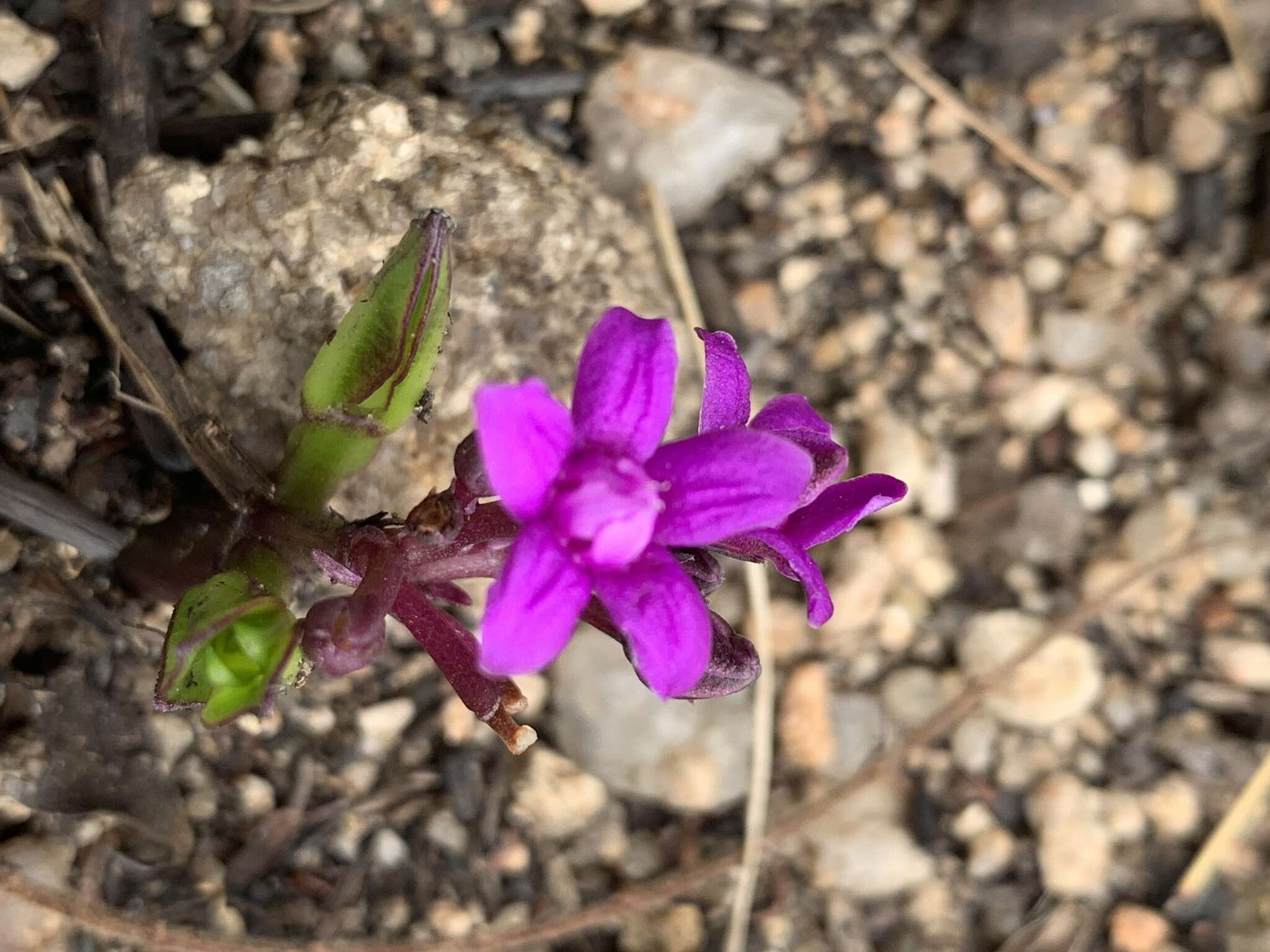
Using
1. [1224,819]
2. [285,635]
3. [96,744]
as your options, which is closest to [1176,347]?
[1224,819]

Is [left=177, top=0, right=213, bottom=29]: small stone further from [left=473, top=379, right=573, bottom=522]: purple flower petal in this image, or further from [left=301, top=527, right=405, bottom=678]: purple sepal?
[left=473, top=379, right=573, bottom=522]: purple flower petal

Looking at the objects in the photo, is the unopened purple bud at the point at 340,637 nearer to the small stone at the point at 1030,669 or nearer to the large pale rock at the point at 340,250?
the large pale rock at the point at 340,250

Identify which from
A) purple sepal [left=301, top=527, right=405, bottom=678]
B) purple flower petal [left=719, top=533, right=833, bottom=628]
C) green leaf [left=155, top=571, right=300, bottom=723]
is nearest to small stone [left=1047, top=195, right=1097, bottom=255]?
purple flower petal [left=719, top=533, right=833, bottom=628]

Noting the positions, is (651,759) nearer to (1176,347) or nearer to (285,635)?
(285,635)

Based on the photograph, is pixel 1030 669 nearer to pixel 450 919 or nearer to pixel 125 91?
pixel 450 919

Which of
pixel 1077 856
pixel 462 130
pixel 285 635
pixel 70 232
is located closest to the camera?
pixel 285 635

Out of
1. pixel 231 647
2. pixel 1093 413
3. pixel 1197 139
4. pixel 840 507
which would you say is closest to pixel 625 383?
pixel 840 507
